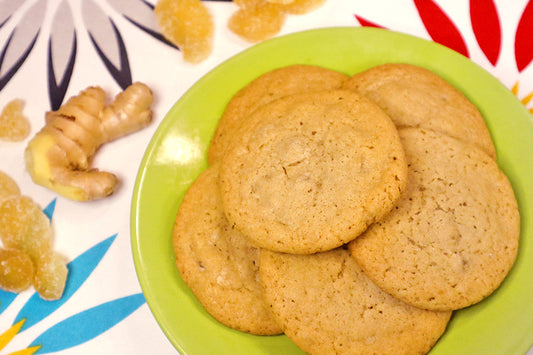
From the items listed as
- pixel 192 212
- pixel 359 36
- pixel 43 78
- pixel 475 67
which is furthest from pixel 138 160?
pixel 475 67

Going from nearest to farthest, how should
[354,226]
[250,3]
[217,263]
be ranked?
[354,226], [217,263], [250,3]

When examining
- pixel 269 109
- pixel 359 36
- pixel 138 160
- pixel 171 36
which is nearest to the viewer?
pixel 269 109

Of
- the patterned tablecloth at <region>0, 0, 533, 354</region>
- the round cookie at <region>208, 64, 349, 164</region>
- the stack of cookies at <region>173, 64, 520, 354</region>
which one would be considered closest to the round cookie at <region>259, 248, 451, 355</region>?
the stack of cookies at <region>173, 64, 520, 354</region>

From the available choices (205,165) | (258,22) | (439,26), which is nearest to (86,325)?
(205,165)

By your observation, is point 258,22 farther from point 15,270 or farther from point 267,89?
point 15,270

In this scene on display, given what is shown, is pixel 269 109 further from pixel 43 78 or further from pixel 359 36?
pixel 43 78

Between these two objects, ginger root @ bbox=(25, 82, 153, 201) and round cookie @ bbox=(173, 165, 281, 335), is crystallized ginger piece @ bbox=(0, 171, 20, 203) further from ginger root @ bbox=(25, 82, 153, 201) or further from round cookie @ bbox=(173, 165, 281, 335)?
round cookie @ bbox=(173, 165, 281, 335)

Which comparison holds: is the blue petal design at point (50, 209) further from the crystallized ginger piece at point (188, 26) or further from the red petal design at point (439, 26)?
the red petal design at point (439, 26)
